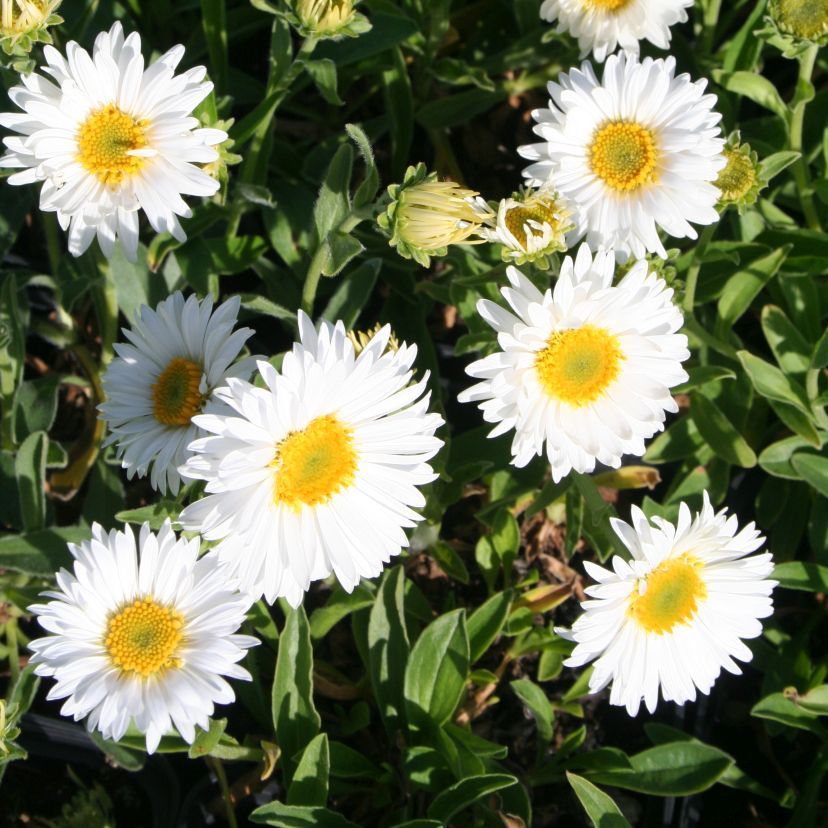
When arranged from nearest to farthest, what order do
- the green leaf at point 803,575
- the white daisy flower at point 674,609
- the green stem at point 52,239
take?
the white daisy flower at point 674,609, the green leaf at point 803,575, the green stem at point 52,239

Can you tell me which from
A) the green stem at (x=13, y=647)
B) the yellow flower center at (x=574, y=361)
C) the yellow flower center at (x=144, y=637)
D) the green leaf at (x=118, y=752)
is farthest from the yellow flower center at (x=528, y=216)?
the green stem at (x=13, y=647)

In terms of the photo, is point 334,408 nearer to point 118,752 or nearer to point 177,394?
point 177,394

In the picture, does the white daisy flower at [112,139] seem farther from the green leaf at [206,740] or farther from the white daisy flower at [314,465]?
the green leaf at [206,740]

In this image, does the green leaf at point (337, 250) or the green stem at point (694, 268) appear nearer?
the green leaf at point (337, 250)

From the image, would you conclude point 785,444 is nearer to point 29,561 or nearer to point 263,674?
point 263,674

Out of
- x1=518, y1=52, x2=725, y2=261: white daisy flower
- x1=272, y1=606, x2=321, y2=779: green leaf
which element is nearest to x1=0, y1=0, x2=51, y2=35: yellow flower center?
x1=518, y1=52, x2=725, y2=261: white daisy flower

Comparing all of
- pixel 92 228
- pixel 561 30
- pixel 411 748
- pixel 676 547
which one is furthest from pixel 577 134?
pixel 411 748
